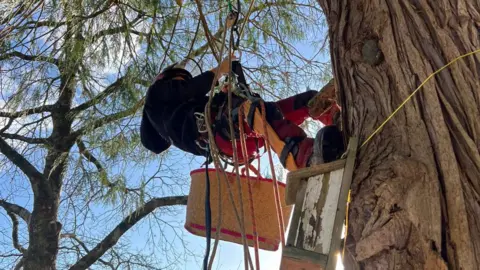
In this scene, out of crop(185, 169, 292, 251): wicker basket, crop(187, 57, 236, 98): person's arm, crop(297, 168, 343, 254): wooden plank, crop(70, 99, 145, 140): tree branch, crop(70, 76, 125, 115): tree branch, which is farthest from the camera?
crop(70, 76, 125, 115): tree branch

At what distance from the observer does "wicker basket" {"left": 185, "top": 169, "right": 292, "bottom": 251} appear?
1944mm

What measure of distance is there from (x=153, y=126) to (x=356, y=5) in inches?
52.2

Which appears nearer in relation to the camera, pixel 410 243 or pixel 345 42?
pixel 410 243

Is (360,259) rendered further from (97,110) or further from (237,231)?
(97,110)

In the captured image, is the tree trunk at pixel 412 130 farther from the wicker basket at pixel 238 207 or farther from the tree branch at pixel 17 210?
the tree branch at pixel 17 210

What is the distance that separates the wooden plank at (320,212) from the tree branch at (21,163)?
337 centimetres

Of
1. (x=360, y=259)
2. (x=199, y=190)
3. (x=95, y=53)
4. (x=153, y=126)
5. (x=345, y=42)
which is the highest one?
(x=95, y=53)

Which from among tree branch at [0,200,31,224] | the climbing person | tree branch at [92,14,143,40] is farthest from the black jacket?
tree branch at [0,200,31,224]

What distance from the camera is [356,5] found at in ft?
3.75

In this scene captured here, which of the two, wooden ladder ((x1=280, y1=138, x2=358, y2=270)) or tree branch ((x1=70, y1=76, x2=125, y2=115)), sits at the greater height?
tree branch ((x1=70, y1=76, x2=125, y2=115))

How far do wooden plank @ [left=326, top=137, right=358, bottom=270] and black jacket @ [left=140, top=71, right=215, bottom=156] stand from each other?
115 centimetres

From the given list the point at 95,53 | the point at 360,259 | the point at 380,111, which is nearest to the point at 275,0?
the point at 95,53

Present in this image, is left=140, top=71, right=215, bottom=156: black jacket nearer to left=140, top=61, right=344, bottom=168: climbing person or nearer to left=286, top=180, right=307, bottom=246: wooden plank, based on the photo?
left=140, top=61, right=344, bottom=168: climbing person

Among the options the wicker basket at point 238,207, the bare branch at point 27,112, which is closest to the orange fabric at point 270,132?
the wicker basket at point 238,207
